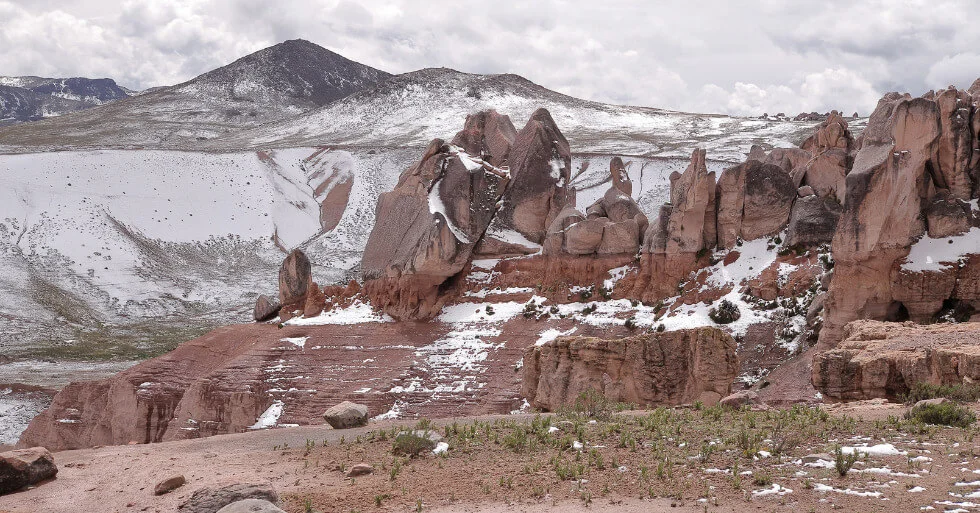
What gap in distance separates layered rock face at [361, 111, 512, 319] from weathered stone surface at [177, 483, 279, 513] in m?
28.6

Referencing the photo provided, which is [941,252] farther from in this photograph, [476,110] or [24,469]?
[476,110]

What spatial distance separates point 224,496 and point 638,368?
14219 millimetres

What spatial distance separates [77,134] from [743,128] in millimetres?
115214

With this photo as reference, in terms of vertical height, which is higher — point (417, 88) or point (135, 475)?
point (417, 88)

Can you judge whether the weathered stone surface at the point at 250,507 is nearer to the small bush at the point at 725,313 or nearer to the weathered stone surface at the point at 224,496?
the weathered stone surface at the point at 224,496

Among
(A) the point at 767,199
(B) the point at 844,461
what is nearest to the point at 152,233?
(A) the point at 767,199

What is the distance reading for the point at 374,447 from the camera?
1559 centimetres

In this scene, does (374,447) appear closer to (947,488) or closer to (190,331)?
(947,488)

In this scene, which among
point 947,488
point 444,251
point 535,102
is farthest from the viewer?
point 535,102

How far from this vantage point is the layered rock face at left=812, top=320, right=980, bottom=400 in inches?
688

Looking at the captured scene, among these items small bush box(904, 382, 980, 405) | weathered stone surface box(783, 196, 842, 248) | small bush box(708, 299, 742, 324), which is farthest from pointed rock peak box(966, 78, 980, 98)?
small bush box(904, 382, 980, 405)

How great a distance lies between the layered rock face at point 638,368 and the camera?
22078mm

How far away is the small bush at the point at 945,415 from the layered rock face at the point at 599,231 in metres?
24.3

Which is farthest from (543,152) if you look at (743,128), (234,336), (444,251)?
(743,128)
